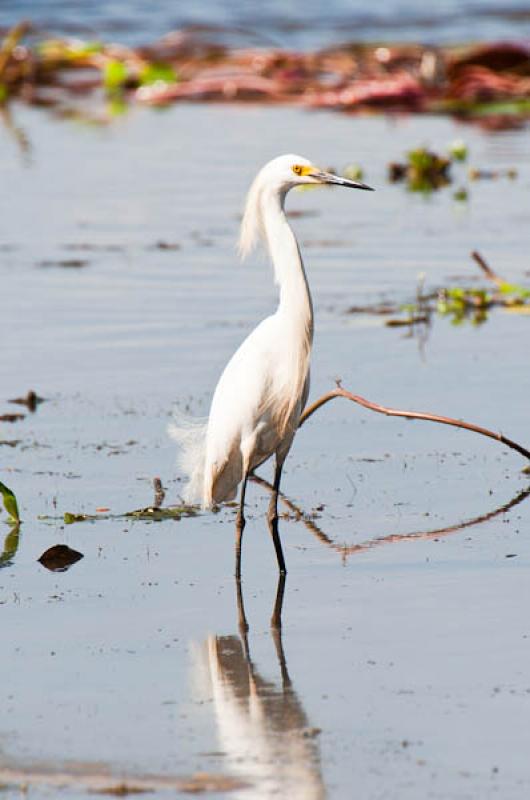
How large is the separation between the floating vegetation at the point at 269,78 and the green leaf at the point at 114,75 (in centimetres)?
1

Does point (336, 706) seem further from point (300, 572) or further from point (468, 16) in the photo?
point (468, 16)

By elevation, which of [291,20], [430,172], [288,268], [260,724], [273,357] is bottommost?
[291,20]

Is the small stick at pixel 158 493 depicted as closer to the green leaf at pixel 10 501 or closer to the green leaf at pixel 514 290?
the green leaf at pixel 10 501

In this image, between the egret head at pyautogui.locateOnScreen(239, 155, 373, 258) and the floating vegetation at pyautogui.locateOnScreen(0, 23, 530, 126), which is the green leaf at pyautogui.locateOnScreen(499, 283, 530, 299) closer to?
the egret head at pyautogui.locateOnScreen(239, 155, 373, 258)

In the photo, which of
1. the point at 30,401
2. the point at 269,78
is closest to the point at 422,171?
the point at 30,401

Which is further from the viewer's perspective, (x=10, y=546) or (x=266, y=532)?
(x=266, y=532)

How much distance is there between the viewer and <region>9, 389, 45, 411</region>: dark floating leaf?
303 inches

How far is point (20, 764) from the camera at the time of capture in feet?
13.1

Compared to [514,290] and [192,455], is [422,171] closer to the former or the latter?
[514,290]

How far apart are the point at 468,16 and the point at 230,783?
27.9m

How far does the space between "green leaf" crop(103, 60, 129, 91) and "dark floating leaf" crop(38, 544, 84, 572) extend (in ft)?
49.7

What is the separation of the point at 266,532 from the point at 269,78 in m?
14.8

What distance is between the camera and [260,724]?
4.26 m

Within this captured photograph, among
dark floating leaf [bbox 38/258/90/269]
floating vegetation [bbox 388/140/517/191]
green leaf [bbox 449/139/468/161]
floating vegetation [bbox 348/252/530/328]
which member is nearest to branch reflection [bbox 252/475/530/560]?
floating vegetation [bbox 348/252/530/328]
